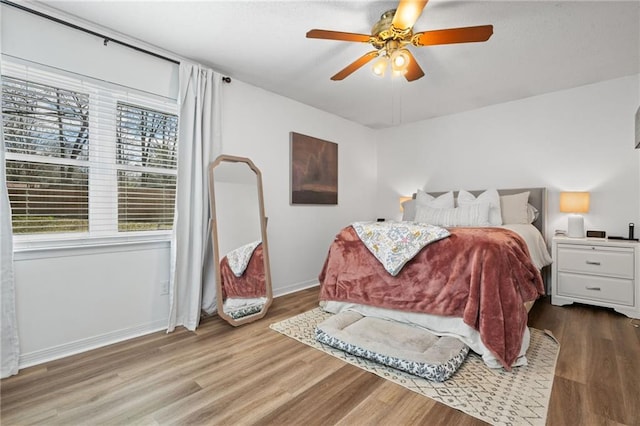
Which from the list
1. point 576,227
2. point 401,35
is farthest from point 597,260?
point 401,35

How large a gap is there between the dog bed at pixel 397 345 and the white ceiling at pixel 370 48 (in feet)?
7.73

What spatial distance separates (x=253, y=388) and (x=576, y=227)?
365 cm

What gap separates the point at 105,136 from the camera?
2.42 m

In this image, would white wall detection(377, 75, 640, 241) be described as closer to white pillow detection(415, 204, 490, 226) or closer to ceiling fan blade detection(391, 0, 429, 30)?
white pillow detection(415, 204, 490, 226)

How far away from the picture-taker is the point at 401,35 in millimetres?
2084

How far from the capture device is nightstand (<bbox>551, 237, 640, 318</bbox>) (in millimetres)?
2900

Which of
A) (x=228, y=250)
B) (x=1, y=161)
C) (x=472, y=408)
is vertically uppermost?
(x=1, y=161)

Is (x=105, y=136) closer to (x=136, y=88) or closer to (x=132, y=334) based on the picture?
(x=136, y=88)

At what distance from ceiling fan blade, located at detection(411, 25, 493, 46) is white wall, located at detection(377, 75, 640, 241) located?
2.53 meters

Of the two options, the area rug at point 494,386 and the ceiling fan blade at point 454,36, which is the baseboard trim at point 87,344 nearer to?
the area rug at point 494,386

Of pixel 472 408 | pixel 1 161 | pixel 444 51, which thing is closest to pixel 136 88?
pixel 1 161

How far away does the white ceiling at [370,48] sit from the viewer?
214cm

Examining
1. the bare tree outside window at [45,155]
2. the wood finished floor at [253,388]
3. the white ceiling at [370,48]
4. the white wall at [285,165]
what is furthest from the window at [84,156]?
the wood finished floor at [253,388]

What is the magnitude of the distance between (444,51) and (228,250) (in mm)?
2712
